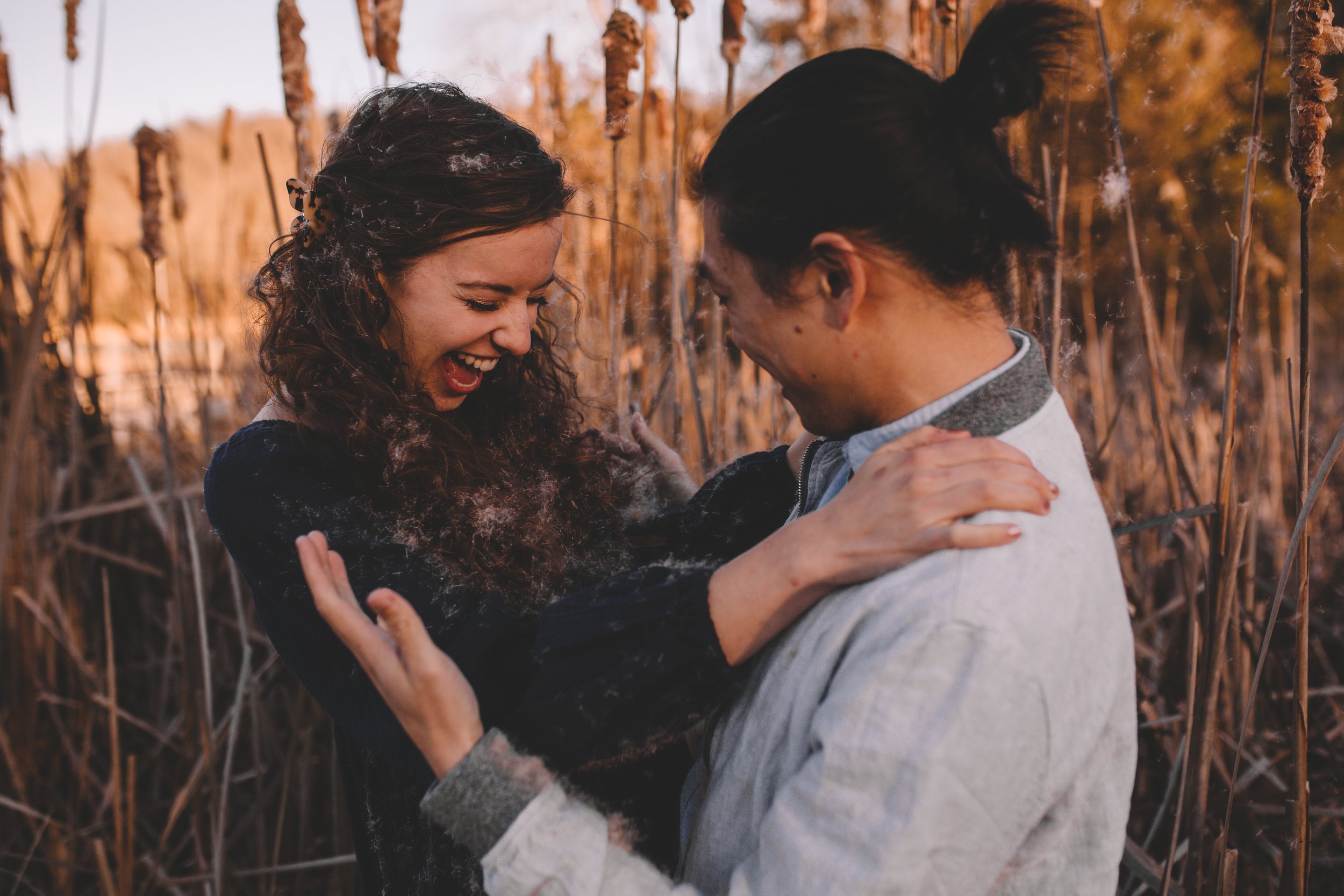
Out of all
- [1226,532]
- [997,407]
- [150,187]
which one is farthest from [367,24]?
[1226,532]

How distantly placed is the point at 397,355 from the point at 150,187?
95 cm

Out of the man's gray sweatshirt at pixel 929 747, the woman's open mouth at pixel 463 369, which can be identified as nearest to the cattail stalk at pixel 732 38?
the woman's open mouth at pixel 463 369

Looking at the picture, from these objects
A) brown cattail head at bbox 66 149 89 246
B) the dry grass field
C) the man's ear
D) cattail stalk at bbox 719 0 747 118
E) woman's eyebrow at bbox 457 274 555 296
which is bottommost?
the dry grass field

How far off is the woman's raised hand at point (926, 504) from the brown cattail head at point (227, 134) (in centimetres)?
233

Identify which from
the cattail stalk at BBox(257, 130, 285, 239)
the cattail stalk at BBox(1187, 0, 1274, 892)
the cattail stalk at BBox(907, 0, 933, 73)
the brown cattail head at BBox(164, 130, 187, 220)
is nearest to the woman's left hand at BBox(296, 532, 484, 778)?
the cattail stalk at BBox(257, 130, 285, 239)

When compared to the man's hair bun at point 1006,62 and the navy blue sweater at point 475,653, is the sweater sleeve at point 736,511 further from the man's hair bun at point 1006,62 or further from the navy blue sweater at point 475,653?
the man's hair bun at point 1006,62

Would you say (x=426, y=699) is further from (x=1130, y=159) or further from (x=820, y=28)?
(x=1130, y=159)

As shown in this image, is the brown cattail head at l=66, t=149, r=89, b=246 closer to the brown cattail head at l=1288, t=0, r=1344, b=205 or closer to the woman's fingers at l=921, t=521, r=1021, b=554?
the woman's fingers at l=921, t=521, r=1021, b=554

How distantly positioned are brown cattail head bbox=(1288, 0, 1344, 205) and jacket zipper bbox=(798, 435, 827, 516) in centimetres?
71

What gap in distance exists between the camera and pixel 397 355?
1351mm

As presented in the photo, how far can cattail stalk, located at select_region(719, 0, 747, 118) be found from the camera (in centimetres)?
164

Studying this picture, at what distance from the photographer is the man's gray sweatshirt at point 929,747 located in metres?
0.74

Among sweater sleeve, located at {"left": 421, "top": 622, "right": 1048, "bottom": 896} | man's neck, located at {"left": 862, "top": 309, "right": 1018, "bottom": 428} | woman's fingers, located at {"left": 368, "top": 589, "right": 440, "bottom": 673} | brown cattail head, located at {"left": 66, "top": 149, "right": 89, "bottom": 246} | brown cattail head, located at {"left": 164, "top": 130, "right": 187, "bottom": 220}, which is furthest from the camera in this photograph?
brown cattail head, located at {"left": 164, "top": 130, "right": 187, "bottom": 220}

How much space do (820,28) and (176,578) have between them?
2023 millimetres
